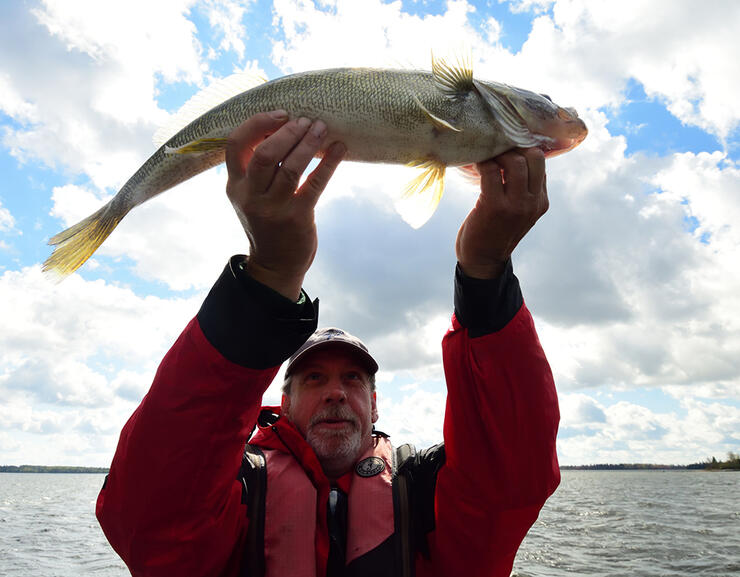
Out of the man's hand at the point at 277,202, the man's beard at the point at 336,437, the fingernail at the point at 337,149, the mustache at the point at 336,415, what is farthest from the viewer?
the mustache at the point at 336,415

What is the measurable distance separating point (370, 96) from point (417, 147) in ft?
1.36

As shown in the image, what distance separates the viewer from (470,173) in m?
3.43

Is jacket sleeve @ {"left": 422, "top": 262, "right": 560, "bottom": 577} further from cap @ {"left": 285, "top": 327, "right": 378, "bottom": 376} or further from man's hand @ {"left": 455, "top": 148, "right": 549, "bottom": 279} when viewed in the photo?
cap @ {"left": 285, "top": 327, "right": 378, "bottom": 376}

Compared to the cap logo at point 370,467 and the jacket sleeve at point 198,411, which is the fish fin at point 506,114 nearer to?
the jacket sleeve at point 198,411

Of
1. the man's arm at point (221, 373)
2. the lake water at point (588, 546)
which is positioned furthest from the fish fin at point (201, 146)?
the lake water at point (588, 546)

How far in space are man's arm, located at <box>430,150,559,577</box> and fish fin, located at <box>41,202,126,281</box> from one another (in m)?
2.35

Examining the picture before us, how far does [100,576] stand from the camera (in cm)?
1479

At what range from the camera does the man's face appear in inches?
180

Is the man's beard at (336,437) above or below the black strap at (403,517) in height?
above

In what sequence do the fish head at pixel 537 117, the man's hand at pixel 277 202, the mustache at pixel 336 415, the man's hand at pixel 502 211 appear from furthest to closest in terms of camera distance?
1. the mustache at pixel 336 415
2. the fish head at pixel 537 117
3. the man's hand at pixel 502 211
4. the man's hand at pixel 277 202

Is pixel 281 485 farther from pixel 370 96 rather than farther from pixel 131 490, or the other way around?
pixel 370 96

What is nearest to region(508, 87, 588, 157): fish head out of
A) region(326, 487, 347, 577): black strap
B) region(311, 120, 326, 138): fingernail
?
region(311, 120, 326, 138): fingernail

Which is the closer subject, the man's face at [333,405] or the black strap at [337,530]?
the black strap at [337,530]

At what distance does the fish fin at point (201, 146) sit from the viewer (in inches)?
129
